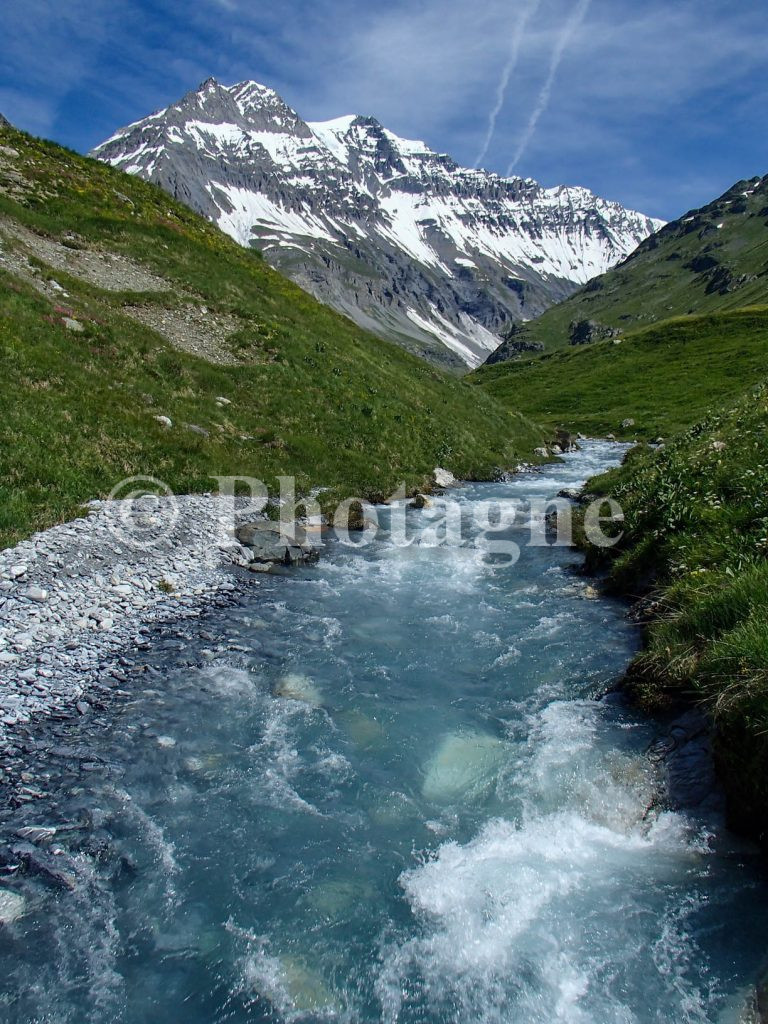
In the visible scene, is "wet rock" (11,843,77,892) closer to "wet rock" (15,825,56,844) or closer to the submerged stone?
"wet rock" (15,825,56,844)

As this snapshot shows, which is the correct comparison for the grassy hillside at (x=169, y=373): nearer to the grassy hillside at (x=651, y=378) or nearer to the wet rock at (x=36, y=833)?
the wet rock at (x=36, y=833)

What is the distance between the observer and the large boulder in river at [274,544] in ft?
61.6

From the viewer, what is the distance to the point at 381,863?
26.0 ft

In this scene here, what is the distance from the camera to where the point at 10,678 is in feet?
34.5

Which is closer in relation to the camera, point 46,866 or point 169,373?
point 46,866

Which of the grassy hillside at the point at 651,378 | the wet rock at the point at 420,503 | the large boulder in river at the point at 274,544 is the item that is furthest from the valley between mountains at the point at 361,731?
the grassy hillside at the point at 651,378

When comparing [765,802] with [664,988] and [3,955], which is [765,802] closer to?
[664,988]

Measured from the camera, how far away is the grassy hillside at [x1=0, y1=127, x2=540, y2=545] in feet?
64.6

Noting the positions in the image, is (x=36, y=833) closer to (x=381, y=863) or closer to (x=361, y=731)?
(x=381, y=863)

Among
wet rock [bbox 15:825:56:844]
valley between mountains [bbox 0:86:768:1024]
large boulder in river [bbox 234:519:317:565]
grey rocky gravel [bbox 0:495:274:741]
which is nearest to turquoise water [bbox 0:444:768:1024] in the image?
valley between mountains [bbox 0:86:768:1024]

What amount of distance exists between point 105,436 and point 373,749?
612 inches

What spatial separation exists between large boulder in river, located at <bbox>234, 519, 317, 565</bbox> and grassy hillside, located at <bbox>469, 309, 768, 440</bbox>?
44.7m

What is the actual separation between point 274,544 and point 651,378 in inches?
3307

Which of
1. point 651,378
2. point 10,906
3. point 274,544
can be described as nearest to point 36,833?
point 10,906
